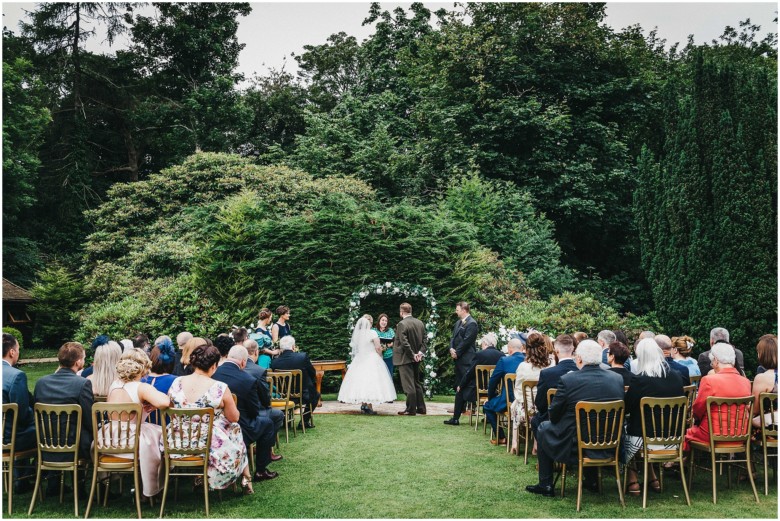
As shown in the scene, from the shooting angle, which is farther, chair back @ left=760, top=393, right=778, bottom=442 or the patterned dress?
chair back @ left=760, top=393, right=778, bottom=442

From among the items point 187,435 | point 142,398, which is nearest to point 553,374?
point 187,435

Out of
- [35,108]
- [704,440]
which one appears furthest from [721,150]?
[35,108]

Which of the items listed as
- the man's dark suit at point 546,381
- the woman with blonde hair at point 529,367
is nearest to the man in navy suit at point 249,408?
the man's dark suit at point 546,381

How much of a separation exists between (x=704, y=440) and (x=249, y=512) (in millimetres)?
4520

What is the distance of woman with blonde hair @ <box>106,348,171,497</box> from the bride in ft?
19.1

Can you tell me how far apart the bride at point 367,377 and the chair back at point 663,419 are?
6.02 meters

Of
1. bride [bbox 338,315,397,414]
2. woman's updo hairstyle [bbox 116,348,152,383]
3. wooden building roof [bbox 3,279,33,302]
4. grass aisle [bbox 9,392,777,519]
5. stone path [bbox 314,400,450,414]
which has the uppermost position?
wooden building roof [bbox 3,279,33,302]

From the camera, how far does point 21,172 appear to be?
25.5m

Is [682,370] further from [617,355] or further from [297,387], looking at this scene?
[297,387]

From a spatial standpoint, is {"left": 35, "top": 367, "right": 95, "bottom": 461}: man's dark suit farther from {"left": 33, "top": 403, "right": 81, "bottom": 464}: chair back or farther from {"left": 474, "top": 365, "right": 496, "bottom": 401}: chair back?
{"left": 474, "top": 365, "right": 496, "bottom": 401}: chair back

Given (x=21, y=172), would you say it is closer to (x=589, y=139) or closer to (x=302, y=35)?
(x=302, y=35)

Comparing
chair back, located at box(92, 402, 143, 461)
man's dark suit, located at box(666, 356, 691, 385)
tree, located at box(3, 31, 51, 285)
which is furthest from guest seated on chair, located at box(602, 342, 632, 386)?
tree, located at box(3, 31, 51, 285)

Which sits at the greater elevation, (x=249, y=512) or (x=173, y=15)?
(x=173, y=15)

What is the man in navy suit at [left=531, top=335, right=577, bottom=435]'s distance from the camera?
700cm
